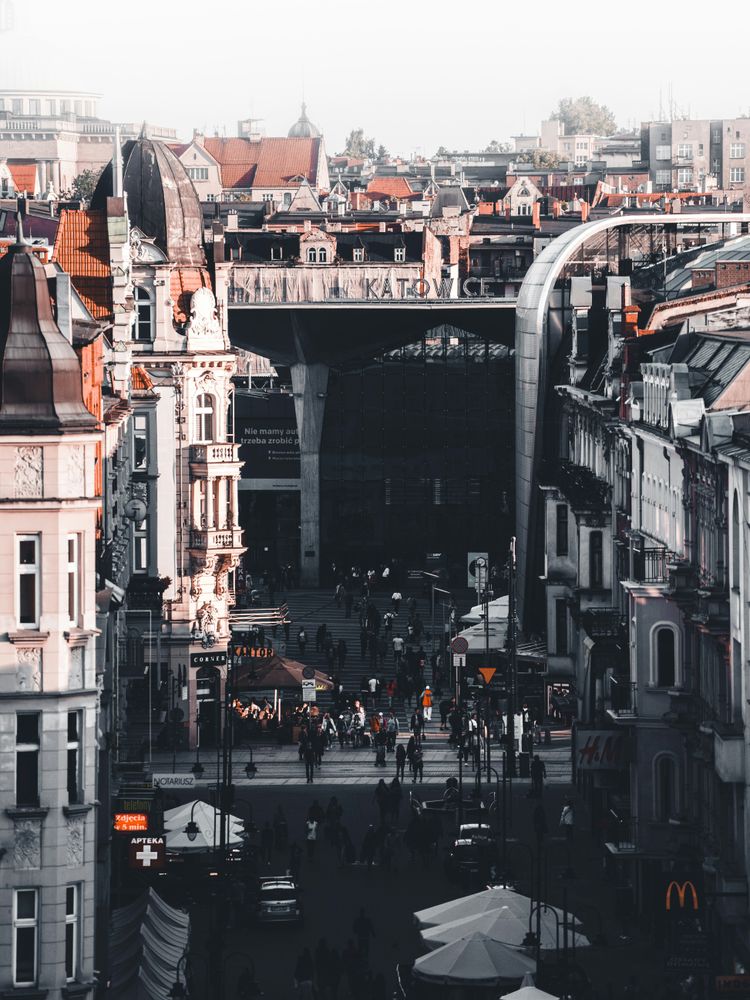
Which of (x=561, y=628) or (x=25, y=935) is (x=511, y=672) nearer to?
(x=561, y=628)

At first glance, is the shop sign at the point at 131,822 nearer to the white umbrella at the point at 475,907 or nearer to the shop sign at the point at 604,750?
the white umbrella at the point at 475,907

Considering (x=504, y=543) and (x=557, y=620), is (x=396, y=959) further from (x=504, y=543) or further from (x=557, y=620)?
(x=504, y=543)

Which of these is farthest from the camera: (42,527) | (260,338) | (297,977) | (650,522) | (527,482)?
(260,338)

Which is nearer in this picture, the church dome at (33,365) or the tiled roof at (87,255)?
the church dome at (33,365)

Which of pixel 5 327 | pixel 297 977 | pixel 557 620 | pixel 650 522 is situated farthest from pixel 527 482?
pixel 5 327

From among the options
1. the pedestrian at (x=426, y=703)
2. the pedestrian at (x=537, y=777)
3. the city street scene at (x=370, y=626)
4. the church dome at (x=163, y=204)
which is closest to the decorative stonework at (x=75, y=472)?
the city street scene at (x=370, y=626)
